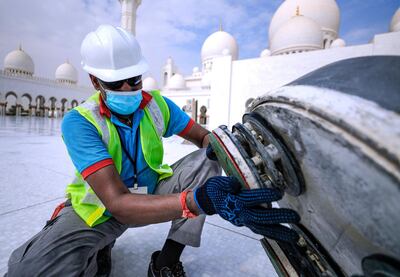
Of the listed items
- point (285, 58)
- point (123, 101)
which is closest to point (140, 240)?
point (123, 101)

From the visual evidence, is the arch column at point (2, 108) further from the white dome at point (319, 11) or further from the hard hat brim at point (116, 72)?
the hard hat brim at point (116, 72)

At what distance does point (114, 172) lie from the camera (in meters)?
0.89

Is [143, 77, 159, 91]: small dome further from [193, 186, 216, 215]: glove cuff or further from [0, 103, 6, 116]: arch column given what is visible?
[193, 186, 216, 215]: glove cuff

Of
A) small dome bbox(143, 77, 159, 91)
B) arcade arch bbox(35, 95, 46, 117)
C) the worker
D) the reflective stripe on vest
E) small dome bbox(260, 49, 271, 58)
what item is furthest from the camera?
small dome bbox(143, 77, 159, 91)

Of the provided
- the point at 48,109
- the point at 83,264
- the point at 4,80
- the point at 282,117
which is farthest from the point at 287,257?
the point at 48,109

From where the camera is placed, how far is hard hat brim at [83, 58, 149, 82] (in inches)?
43.3

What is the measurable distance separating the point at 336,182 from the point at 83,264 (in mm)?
911

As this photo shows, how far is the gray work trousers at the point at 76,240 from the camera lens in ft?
2.67

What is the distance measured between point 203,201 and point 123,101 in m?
0.65

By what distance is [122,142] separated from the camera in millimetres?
1089

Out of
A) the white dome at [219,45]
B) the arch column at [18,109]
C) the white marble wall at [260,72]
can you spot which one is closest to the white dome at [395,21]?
the white marble wall at [260,72]

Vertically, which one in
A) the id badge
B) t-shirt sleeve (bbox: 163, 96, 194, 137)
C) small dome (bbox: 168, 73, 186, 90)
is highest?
small dome (bbox: 168, 73, 186, 90)

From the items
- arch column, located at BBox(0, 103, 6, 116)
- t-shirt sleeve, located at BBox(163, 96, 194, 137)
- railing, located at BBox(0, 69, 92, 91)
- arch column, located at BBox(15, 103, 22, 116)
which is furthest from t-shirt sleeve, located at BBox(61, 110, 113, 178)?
railing, located at BBox(0, 69, 92, 91)

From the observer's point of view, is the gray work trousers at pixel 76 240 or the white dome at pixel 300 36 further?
the white dome at pixel 300 36
